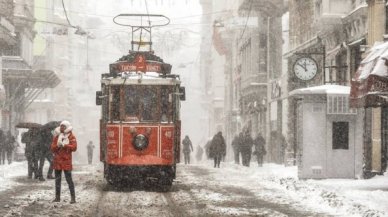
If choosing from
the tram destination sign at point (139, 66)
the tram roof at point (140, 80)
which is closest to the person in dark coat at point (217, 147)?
the tram destination sign at point (139, 66)

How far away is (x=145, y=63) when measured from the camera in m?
21.5

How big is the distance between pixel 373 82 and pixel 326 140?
606 cm

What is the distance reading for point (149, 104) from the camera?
20297 millimetres

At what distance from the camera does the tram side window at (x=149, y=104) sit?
798 inches

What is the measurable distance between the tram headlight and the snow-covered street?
1091mm

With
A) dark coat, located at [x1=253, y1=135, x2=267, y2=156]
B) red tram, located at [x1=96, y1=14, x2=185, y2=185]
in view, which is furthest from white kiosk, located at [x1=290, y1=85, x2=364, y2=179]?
dark coat, located at [x1=253, y1=135, x2=267, y2=156]

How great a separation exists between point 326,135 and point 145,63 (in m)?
6.14

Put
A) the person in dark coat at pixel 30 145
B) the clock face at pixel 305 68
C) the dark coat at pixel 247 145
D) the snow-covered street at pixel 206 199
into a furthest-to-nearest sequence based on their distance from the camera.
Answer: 1. the dark coat at pixel 247 145
2. the clock face at pixel 305 68
3. the person in dark coat at pixel 30 145
4. the snow-covered street at pixel 206 199

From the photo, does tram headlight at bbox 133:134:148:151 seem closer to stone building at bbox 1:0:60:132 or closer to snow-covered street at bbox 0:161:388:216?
snow-covered street at bbox 0:161:388:216

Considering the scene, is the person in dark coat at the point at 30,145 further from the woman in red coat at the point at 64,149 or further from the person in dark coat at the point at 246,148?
the person in dark coat at the point at 246,148

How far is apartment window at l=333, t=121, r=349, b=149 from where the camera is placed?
24.4 metres

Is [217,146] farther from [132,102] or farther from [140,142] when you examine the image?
[140,142]

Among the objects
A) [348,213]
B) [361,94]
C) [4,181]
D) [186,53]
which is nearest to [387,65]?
[361,94]

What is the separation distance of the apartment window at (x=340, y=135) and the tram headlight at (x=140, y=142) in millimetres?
6797
